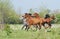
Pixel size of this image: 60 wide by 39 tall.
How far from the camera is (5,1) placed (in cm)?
866

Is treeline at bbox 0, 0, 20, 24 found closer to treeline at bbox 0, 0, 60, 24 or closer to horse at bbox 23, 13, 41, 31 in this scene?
treeline at bbox 0, 0, 60, 24

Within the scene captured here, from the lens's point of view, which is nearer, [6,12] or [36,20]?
[36,20]

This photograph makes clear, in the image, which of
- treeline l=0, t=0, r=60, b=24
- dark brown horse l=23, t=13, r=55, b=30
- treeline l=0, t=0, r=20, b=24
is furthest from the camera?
treeline l=0, t=0, r=20, b=24

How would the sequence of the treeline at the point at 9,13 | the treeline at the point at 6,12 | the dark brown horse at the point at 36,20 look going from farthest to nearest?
the treeline at the point at 6,12
the treeline at the point at 9,13
the dark brown horse at the point at 36,20

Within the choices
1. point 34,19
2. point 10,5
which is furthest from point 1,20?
point 34,19

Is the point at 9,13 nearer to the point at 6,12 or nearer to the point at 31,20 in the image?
the point at 6,12

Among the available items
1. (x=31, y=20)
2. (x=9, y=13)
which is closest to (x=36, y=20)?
(x=31, y=20)

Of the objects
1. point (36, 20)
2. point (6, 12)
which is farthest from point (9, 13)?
point (36, 20)

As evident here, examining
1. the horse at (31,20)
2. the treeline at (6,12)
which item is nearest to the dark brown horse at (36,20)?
the horse at (31,20)

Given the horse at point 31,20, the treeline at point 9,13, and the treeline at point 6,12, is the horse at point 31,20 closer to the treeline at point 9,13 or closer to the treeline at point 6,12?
the treeline at point 9,13

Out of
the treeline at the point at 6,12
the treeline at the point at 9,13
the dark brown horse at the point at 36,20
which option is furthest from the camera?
the treeline at the point at 6,12

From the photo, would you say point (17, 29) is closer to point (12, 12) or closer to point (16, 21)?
point (16, 21)

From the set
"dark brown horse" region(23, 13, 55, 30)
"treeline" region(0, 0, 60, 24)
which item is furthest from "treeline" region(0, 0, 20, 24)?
"dark brown horse" region(23, 13, 55, 30)

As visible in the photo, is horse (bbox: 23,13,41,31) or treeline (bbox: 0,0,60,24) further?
treeline (bbox: 0,0,60,24)
